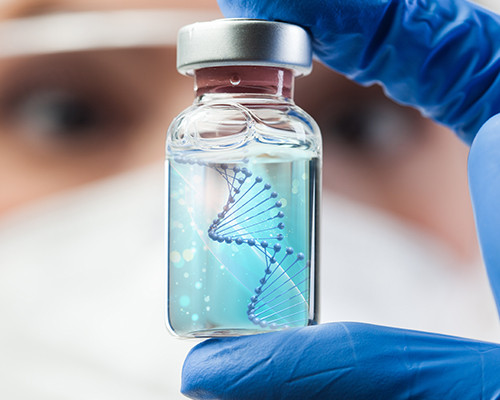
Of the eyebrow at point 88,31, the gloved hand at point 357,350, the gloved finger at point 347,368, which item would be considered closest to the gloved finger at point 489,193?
the gloved hand at point 357,350

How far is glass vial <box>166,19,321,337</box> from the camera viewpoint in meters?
0.86

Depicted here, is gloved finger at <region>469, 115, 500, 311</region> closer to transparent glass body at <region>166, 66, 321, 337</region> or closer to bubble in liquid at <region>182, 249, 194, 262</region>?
transparent glass body at <region>166, 66, 321, 337</region>

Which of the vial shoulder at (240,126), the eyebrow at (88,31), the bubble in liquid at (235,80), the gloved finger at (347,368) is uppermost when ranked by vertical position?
the eyebrow at (88,31)

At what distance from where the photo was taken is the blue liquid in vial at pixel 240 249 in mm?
860

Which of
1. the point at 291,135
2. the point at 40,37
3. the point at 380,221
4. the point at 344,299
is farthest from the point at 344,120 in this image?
the point at 291,135

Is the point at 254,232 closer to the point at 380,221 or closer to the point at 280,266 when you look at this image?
the point at 280,266

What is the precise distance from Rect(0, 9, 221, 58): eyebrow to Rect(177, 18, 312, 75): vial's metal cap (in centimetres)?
126

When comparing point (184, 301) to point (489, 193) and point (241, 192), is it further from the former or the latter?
point (489, 193)

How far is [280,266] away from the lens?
0.86 metres

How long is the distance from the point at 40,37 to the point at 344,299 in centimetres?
143

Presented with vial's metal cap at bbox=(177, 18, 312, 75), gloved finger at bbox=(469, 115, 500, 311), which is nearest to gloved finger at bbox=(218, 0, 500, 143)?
vial's metal cap at bbox=(177, 18, 312, 75)

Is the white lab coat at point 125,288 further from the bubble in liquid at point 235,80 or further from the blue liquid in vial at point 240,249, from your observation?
the bubble in liquid at point 235,80

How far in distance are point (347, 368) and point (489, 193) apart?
Answer: 0.35 meters

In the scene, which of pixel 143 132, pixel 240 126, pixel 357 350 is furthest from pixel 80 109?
pixel 357 350
